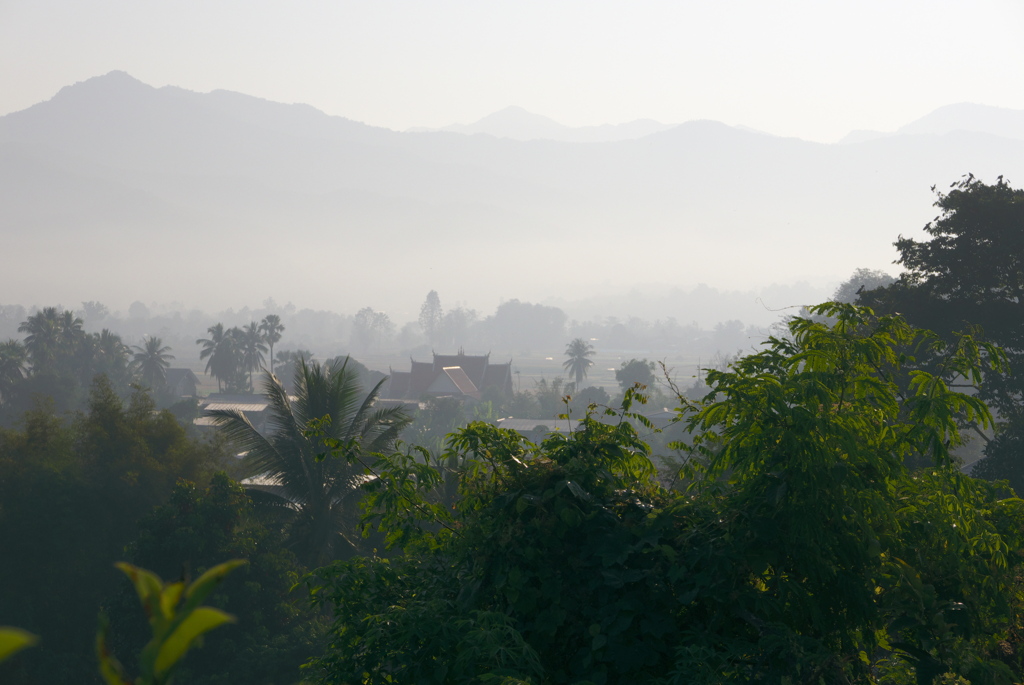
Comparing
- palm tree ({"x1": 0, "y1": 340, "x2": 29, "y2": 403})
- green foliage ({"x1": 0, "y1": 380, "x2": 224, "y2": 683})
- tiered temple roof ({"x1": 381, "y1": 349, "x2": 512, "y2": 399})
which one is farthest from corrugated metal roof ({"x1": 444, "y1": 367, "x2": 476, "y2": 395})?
green foliage ({"x1": 0, "y1": 380, "x2": 224, "y2": 683})

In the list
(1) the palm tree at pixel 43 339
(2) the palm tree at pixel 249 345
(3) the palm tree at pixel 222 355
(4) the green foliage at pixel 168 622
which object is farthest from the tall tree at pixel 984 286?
(2) the palm tree at pixel 249 345

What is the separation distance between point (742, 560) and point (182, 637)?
3.38 meters

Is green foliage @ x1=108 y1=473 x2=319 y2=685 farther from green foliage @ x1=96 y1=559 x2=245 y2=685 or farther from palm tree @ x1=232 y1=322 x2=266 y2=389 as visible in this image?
palm tree @ x1=232 y1=322 x2=266 y2=389

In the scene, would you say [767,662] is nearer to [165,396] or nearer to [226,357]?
[165,396]

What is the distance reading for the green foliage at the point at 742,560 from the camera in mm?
3615

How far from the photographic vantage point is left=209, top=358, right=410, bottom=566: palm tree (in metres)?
15.2

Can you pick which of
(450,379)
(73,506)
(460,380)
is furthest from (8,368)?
(73,506)

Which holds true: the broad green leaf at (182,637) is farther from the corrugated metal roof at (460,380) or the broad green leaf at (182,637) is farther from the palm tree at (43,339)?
the corrugated metal roof at (460,380)

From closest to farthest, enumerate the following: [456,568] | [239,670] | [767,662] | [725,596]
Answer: [767,662] → [725,596] → [456,568] → [239,670]

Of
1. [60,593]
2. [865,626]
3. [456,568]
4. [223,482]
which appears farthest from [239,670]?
[865,626]

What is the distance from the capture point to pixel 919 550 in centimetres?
418

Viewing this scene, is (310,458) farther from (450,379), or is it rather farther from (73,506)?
(450,379)

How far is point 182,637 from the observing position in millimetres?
919

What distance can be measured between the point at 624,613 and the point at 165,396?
7840 cm
